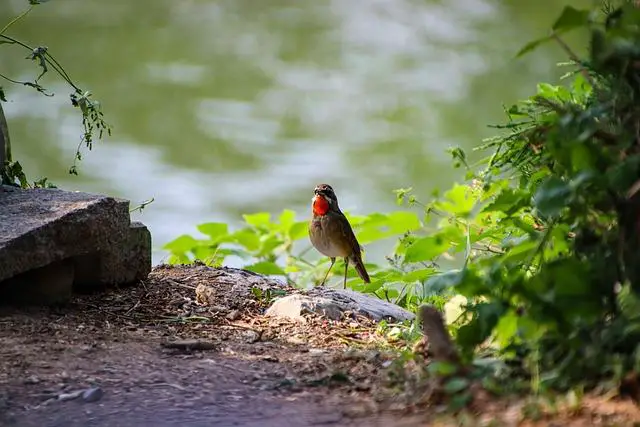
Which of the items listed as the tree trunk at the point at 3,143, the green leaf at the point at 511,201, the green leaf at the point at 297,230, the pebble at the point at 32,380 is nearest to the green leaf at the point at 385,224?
the green leaf at the point at 297,230

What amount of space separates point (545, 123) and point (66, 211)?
1.49 m

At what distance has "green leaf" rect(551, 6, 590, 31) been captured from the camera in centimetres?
206

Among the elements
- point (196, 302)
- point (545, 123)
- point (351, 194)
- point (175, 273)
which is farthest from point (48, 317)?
point (351, 194)

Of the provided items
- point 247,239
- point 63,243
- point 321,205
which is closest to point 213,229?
point 247,239

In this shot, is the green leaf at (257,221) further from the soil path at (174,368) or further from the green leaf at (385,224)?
the soil path at (174,368)

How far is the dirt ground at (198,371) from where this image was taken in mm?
2232

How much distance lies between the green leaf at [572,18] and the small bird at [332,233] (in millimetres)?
2641

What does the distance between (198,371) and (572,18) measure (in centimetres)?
125

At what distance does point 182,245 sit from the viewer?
4992 mm

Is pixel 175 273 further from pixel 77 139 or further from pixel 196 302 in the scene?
pixel 77 139

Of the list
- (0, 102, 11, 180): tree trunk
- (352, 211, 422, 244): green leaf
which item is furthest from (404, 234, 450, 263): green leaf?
(0, 102, 11, 180): tree trunk

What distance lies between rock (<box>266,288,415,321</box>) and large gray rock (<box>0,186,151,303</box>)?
0.53 meters

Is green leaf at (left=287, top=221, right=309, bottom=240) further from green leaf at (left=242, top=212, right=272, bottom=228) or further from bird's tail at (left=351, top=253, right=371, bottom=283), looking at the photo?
bird's tail at (left=351, top=253, right=371, bottom=283)

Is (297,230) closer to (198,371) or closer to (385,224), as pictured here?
(385,224)
